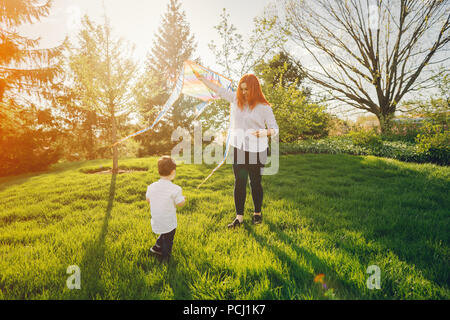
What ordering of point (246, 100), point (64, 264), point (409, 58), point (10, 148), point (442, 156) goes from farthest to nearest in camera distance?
point (409, 58)
point (10, 148)
point (442, 156)
point (246, 100)
point (64, 264)

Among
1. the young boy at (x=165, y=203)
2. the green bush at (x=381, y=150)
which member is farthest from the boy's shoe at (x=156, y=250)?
the green bush at (x=381, y=150)

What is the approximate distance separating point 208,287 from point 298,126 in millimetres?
8989

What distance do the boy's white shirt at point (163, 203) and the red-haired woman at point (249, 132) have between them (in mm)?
1039

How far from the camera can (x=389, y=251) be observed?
2.16 m

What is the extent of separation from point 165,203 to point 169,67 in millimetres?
19832

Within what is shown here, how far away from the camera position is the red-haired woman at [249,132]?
2.83 meters

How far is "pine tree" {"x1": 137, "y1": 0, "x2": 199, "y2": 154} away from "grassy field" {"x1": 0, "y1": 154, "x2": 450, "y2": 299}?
13525 millimetres

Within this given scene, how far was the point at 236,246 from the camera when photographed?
7.66ft

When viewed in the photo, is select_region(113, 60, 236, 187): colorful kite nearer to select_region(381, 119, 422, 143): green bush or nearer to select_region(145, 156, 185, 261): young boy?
select_region(145, 156, 185, 261): young boy

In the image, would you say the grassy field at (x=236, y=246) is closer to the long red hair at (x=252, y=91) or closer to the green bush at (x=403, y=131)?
the long red hair at (x=252, y=91)

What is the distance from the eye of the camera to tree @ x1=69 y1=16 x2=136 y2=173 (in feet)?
21.9

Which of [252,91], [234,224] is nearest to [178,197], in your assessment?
[234,224]
